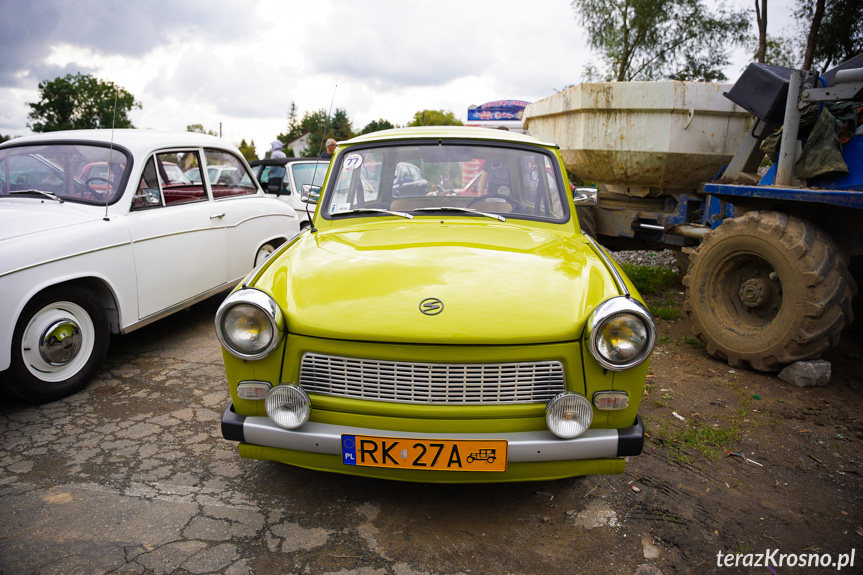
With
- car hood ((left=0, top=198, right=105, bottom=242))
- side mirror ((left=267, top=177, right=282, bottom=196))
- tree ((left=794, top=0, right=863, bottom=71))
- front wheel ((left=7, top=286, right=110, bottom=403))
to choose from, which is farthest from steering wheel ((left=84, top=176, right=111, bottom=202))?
tree ((left=794, top=0, right=863, bottom=71))

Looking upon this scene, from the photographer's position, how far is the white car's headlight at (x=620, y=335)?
2.23 m

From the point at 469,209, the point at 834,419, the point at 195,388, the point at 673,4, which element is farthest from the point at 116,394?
the point at 673,4

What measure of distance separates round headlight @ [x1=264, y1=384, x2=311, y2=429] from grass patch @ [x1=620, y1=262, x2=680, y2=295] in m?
5.45

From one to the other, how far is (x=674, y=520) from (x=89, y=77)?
63215 millimetres

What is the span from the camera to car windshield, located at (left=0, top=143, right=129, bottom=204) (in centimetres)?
416

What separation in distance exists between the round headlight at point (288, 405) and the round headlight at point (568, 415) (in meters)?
0.97

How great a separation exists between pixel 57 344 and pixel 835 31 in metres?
18.8

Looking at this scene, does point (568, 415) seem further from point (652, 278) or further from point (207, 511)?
point (652, 278)

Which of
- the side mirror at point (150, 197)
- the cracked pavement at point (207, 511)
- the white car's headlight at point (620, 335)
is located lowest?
the cracked pavement at point (207, 511)

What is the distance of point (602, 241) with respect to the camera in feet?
23.5

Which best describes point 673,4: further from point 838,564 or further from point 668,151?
point 838,564

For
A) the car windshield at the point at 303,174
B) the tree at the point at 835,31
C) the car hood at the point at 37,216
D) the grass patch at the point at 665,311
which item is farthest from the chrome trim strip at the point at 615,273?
the tree at the point at 835,31

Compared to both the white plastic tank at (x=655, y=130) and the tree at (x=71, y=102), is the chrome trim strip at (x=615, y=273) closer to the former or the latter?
the white plastic tank at (x=655, y=130)

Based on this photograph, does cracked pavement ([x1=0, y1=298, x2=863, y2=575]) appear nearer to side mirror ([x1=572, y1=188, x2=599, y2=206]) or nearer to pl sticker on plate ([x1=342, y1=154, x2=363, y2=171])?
side mirror ([x1=572, y1=188, x2=599, y2=206])
